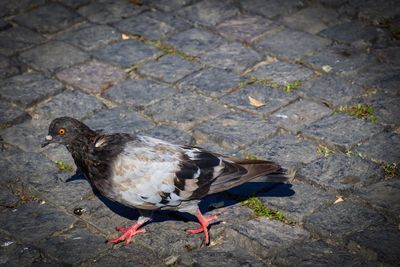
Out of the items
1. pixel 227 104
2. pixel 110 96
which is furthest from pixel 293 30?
pixel 110 96

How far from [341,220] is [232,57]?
2.87 meters

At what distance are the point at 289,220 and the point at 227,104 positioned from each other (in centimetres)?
185

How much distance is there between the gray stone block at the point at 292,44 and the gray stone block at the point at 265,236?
9.01ft

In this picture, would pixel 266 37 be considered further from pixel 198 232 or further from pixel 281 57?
pixel 198 232

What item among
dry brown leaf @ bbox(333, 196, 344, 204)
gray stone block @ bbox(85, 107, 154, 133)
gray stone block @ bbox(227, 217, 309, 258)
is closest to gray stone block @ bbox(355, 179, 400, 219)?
dry brown leaf @ bbox(333, 196, 344, 204)

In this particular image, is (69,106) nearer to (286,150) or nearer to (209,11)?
(286,150)

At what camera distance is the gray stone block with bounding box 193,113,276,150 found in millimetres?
6582

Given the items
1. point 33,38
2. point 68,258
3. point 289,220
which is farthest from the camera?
point 33,38

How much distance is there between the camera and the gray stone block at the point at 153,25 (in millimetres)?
8328

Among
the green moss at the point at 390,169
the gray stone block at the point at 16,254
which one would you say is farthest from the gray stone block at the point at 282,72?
the gray stone block at the point at 16,254

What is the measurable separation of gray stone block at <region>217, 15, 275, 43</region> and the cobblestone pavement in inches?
0.8

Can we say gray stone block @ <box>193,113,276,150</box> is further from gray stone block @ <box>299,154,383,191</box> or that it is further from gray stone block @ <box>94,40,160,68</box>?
gray stone block @ <box>94,40,160,68</box>

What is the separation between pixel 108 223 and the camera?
5.70 m

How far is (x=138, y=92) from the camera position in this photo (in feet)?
24.1
